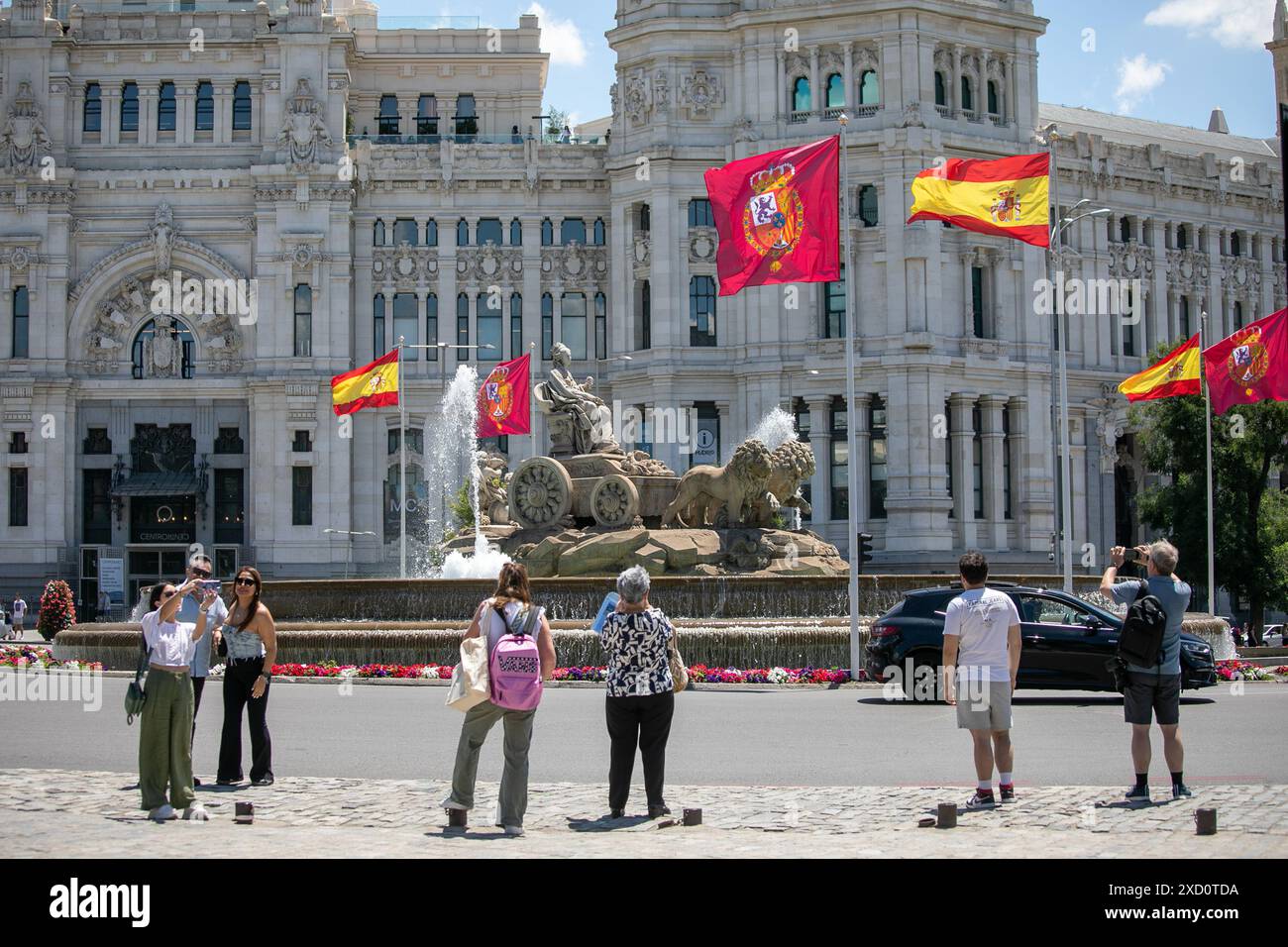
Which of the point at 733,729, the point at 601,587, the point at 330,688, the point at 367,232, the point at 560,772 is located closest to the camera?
the point at 560,772

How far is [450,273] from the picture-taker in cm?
8350

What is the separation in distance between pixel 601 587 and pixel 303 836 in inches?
856

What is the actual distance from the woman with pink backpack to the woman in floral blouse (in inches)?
29.0

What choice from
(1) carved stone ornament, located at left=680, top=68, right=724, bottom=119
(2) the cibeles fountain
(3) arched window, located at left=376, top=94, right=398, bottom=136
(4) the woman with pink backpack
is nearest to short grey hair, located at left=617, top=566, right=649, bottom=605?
(4) the woman with pink backpack

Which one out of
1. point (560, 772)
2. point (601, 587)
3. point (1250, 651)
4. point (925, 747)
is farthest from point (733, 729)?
point (1250, 651)

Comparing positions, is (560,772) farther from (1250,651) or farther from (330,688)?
(1250,651)

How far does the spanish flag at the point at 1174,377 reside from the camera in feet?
159

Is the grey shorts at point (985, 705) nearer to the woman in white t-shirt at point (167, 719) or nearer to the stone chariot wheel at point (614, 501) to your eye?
the woman in white t-shirt at point (167, 719)

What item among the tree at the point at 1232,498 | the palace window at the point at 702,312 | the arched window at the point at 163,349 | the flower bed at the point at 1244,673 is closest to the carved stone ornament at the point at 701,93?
the palace window at the point at 702,312

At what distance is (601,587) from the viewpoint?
34219mm

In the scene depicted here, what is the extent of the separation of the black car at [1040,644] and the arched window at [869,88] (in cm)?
5421

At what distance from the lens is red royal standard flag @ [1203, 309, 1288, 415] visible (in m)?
44.8

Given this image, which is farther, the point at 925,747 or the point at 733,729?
the point at 733,729

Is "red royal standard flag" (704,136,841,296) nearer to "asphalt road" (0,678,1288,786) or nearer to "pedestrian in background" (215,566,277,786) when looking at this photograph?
"asphalt road" (0,678,1288,786)
